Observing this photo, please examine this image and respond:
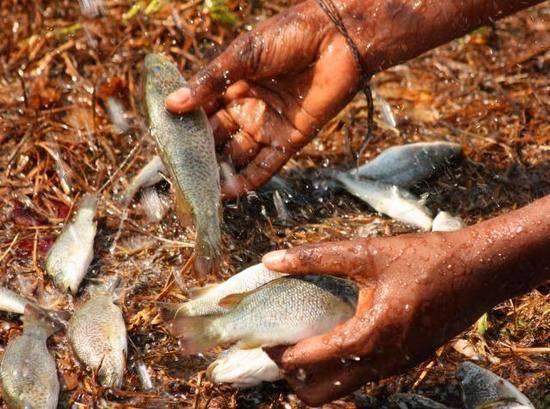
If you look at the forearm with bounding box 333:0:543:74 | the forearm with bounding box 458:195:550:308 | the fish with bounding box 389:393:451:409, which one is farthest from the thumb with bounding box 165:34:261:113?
the fish with bounding box 389:393:451:409

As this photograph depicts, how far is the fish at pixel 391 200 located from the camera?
5125 millimetres

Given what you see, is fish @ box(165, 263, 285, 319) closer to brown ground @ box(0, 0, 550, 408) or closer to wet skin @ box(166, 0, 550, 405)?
brown ground @ box(0, 0, 550, 408)

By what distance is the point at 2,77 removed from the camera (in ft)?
20.8

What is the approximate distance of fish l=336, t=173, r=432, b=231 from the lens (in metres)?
5.12

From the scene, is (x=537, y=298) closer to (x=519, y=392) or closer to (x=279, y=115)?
(x=519, y=392)

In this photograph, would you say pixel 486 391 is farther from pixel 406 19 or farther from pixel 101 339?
pixel 406 19

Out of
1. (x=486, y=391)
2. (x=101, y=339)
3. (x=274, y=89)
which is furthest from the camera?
(x=274, y=89)

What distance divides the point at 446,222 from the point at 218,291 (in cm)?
141

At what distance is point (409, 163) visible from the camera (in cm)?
549

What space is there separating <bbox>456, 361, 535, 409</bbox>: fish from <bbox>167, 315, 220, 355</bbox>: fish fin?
110cm

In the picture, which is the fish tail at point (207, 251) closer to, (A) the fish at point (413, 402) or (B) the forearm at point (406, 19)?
(A) the fish at point (413, 402)

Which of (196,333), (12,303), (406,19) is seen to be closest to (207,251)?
(196,333)

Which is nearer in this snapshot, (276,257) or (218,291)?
(276,257)

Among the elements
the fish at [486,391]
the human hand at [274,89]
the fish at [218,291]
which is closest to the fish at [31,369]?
the fish at [218,291]
